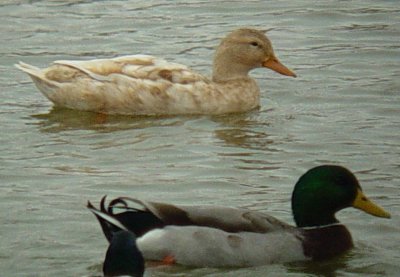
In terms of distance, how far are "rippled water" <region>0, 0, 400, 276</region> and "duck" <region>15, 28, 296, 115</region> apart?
13 centimetres

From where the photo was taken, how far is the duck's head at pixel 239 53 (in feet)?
50.8

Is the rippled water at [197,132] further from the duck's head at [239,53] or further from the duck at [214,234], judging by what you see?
the duck's head at [239,53]

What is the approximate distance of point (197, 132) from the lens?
14.6 meters

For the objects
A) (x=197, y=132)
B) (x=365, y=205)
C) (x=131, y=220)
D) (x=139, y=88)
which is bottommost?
(x=197, y=132)

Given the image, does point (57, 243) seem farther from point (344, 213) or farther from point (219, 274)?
point (344, 213)

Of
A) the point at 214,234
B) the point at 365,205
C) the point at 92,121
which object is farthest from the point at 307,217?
the point at 92,121

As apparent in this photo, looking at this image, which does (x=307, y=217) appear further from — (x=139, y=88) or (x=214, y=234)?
(x=139, y=88)

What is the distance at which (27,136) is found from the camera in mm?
14266

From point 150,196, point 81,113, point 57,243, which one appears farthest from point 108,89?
point 57,243

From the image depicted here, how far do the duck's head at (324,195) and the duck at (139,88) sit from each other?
165 inches

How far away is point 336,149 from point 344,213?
6.07ft

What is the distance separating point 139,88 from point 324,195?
4394mm

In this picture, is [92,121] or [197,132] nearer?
[197,132]


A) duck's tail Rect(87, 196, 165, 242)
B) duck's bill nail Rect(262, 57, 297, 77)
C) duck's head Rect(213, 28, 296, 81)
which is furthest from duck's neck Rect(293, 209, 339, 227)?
duck's bill nail Rect(262, 57, 297, 77)
